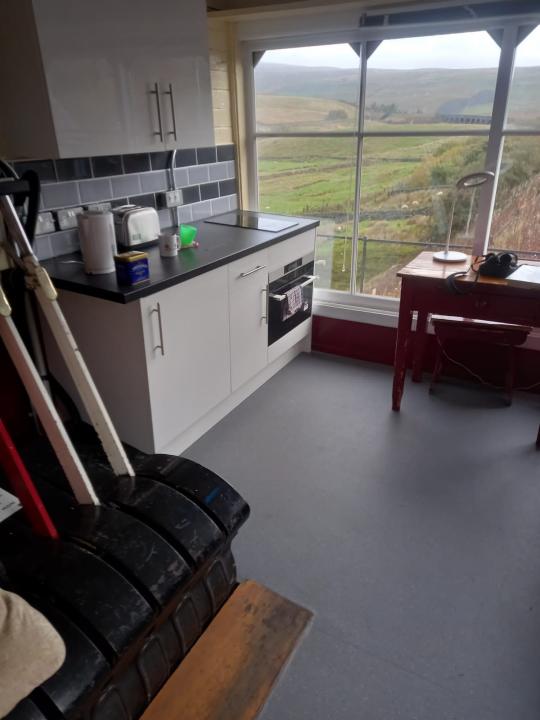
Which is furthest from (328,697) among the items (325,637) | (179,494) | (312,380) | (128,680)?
(312,380)

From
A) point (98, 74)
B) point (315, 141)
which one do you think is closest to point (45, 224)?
point (98, 74)

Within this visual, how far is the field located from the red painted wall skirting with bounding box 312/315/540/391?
0.91 feet

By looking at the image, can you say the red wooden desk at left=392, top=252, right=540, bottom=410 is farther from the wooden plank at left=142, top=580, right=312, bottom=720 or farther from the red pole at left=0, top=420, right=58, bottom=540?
the red pole at left=0, top=420, right=58, bottom=540

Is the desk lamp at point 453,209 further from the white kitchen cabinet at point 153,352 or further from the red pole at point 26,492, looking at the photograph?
the red pole at point 26,492

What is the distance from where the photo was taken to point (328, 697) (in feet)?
4.55

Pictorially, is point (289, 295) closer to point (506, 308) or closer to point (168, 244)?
point (168, 244)

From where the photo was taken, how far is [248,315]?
8.57 feet

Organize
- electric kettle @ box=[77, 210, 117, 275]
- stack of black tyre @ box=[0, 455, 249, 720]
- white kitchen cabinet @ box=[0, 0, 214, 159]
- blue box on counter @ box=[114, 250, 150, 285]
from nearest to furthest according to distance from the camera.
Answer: stack of black tyre @ box=[0, 455, 249, 720], white kitchen cabinet @ box=[0, 0, 214, 159], blue box on counter @ box=[114, 250, 150, 285], electric kettle @ box=[77, 210, 117, 275]

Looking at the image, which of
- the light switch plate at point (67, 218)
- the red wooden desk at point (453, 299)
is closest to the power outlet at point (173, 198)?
the light switch plate at point (67, 218)

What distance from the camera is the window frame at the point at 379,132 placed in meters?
2.49

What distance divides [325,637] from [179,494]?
0.64 metres

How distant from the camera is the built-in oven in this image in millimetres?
2807

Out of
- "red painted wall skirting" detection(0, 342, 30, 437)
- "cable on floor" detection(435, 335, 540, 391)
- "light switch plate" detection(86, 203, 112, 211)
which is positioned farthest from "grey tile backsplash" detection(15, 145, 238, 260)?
"cable on floor" detection(435, 335, 540, 391)

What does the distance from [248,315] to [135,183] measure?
886 mm
